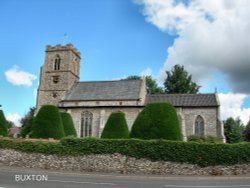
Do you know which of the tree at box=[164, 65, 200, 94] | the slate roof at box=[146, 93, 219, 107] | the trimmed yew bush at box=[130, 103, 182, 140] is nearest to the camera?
the trimmed yew bush at box=[130, 103, 182, 140]

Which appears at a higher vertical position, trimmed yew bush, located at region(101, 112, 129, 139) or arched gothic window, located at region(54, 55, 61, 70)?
arched gothic window, located at region(54, 55, 61, 70)

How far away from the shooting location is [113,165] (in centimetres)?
1928

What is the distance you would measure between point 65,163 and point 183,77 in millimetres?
43406

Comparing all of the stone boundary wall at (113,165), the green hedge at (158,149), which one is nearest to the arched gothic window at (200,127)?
the green hedge at (158,149)

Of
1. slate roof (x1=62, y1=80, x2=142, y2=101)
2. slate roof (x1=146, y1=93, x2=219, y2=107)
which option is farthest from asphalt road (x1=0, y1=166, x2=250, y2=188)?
slate roof (x1=62, y1=80, x2=142, y2=101)

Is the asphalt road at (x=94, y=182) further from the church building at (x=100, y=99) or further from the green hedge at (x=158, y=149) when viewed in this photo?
the church building at (x=100, y=99)

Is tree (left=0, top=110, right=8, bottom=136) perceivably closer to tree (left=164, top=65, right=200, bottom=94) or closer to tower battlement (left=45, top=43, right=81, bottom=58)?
tower battlement (left=45, top=43, right=81, bottom=58)

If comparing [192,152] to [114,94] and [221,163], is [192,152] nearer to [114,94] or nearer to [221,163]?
[221,163]

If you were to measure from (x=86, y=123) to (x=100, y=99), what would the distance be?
402 cm

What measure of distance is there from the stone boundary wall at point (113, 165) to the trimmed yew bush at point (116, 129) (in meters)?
4.71

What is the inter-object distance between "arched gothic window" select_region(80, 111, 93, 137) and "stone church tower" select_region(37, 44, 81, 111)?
6654 millimetres

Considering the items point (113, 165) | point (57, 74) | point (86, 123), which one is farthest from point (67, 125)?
point (57, 74)

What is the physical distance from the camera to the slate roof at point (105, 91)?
131ft

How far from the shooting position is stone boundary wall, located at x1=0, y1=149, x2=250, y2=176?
1902 cm
